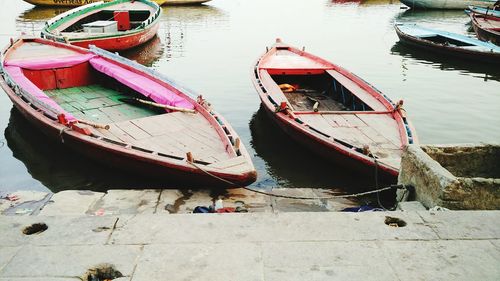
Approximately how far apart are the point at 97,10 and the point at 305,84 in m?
11.7

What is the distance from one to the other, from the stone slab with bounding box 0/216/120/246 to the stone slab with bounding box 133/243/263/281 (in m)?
0.51

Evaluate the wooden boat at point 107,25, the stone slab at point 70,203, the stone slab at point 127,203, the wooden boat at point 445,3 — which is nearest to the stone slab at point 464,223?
the stone slab at point 127,203

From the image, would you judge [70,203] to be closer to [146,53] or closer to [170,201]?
[170,201]

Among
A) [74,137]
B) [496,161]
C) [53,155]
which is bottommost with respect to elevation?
[53,155]

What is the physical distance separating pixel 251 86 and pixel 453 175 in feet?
30.8

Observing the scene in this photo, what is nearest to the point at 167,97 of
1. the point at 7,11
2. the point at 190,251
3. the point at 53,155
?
the point at 53,155

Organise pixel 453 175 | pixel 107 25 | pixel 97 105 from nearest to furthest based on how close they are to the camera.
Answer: pixel 453 175 < pixel 97 105 < pixel 107 25

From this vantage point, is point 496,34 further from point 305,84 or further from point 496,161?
point 496,161

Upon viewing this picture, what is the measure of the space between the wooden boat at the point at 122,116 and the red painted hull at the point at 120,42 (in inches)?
116

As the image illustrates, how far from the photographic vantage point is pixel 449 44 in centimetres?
1630

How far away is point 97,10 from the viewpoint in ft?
59.9

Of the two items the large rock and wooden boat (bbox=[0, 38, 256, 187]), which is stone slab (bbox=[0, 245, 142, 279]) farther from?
the large rock

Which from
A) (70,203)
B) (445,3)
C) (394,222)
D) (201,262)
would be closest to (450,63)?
(394,222)

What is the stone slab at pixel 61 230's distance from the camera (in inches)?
137
